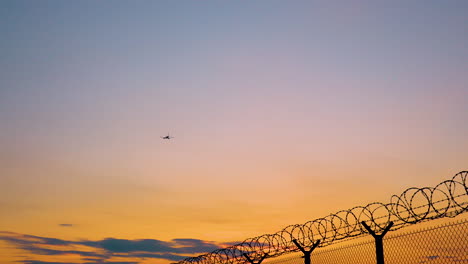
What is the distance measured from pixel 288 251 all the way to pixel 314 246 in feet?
5.96

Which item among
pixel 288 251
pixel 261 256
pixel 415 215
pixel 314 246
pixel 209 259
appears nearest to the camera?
pixel 415 215

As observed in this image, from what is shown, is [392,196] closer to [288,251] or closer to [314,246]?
[314,246]

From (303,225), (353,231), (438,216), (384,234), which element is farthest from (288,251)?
(438,216)

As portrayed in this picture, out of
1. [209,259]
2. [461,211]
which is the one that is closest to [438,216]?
[461,211]

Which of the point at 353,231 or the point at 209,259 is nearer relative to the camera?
the point at 353,231

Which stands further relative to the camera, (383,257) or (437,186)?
(383,257)

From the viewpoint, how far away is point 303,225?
20.6m

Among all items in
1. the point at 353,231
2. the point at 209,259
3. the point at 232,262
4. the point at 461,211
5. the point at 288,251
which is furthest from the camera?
the point at 209,259

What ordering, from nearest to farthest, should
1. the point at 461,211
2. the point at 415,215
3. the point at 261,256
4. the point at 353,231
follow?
the point at 461,211, the point at 415,215, the point at 353,231, the point at 261,256

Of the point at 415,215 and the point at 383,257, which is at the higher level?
the point at 415,215

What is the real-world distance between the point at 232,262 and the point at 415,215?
11.3 m

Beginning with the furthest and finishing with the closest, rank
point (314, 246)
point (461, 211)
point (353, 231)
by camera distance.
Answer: point (314, 246)
point (353, 231)
point (461, 211)

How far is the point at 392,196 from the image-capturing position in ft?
55.2

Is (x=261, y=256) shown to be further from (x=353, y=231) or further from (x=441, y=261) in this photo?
(x=441, y=261)
